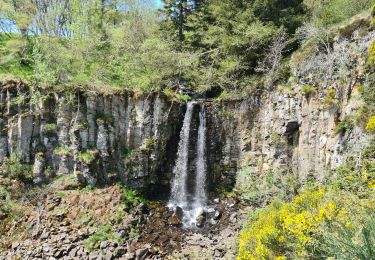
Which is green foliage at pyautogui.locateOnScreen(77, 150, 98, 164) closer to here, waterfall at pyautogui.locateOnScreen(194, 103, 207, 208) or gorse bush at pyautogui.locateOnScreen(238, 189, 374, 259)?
waterfall at pyautogui.locateOnScreen(194, 103, 207, 208)

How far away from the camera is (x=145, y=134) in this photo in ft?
55.8

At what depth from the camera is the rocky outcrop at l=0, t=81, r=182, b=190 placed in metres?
15.8

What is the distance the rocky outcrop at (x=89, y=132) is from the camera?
15750mm

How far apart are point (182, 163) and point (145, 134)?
9.57 ft

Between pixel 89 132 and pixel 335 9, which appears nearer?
pixel 89 132

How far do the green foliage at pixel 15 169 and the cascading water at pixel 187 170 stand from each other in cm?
790

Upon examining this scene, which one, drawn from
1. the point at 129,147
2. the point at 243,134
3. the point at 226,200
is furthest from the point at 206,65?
the point at 226,200

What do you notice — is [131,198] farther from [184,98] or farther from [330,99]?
[330,99]

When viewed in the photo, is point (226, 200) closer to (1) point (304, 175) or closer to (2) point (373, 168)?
(1) point (304, 175)

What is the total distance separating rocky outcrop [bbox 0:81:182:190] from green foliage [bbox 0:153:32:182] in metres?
0.30

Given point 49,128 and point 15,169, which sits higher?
point 49,128

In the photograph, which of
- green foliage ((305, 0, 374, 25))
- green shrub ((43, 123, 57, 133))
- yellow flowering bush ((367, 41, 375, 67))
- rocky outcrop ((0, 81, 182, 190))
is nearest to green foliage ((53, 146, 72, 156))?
rocky outcrop ((0, 81, 182, 190))

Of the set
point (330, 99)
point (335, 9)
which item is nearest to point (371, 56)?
point (330, 99)

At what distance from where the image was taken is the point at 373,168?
9.34 m
